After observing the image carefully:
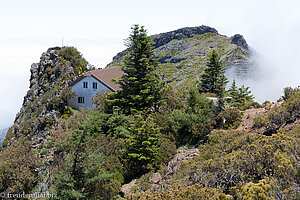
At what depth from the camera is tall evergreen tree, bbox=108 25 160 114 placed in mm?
21547

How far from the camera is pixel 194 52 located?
4163 inches

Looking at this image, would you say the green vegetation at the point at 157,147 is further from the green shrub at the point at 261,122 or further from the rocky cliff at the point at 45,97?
the rocky cliff at the point at 45,97

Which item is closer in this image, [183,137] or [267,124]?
[267,124]

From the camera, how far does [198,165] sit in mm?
9305

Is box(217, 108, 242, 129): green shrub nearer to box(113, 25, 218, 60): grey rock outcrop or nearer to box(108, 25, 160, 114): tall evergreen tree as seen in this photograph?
box(108, 25, 160, 114): tall evergreen tree

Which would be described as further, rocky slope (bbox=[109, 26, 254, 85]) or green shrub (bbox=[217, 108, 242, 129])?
rocky slope (bbox=[109, 26, 254, 85])

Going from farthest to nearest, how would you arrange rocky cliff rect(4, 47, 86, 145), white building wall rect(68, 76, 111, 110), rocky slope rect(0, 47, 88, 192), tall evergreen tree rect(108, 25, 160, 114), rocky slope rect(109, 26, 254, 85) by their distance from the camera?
rocky slope rect(109, 26, 254, 85)
white building wall rect(68, 76, 111, 110)
rocky cliff rect(4, 47, 86, 145)
rocky slope rect(0, 47, 88, 192)
tall evergreen tree rect(108, 25, 160, 114)

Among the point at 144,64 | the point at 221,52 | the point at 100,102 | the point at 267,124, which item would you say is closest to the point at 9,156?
the point at 100,102

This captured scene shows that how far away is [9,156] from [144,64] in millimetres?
17338

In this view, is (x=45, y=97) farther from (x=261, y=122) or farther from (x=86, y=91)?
(x=261, y=122)

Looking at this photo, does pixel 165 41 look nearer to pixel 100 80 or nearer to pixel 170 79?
pixel 170 79

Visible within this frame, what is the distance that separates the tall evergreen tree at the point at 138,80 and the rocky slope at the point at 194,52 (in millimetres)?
49060

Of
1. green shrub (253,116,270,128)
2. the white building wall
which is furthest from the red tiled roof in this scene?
green shrub (253,116,270,128)

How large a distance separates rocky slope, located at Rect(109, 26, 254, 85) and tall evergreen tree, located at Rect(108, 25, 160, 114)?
49060mm
